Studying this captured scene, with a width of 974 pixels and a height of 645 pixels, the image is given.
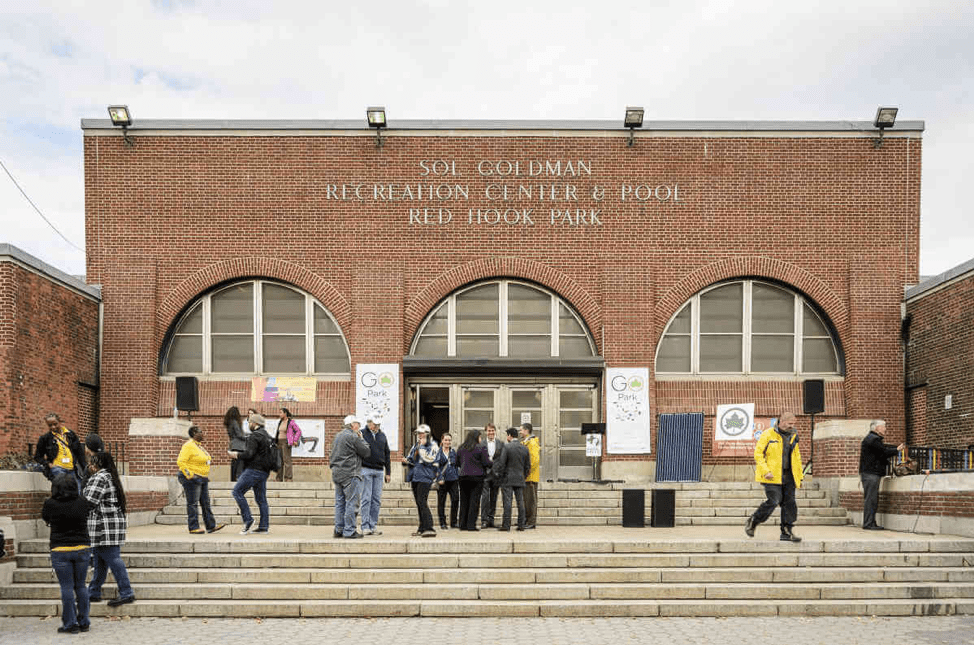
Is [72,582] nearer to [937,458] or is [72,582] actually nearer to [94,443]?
[94,443]

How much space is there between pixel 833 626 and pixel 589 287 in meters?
11.5

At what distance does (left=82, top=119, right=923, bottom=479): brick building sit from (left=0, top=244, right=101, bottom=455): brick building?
78 centimetres

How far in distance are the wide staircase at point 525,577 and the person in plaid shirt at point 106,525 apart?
0.79 feet

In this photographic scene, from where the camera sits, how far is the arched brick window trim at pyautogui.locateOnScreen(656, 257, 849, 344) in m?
21.1

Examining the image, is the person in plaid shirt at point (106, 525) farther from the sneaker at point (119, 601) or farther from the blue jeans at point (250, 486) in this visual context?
the blue jeans at point (250, 486)

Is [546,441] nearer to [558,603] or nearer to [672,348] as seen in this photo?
[672,348]

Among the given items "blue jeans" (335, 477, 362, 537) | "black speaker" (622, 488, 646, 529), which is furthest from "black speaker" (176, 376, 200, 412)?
"black speaker" (622, 488, 646, 529)

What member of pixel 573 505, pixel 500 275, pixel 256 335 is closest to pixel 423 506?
pixel 573 505

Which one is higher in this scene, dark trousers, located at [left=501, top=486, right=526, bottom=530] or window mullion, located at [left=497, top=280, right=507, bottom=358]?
window mullion, located at [left=497, top=280, right=507, bottom=358]

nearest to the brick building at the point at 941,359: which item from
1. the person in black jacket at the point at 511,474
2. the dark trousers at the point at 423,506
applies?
the person in black jacket at the point at 511,474

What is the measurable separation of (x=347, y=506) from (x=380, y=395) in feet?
25.0

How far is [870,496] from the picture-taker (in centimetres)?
1523

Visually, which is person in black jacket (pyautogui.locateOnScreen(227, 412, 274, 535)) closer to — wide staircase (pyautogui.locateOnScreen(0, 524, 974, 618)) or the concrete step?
wide staircase (pyautogui.locateOnScreen(0, 524, 974, 618))

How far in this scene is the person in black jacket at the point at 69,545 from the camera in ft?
32.6
